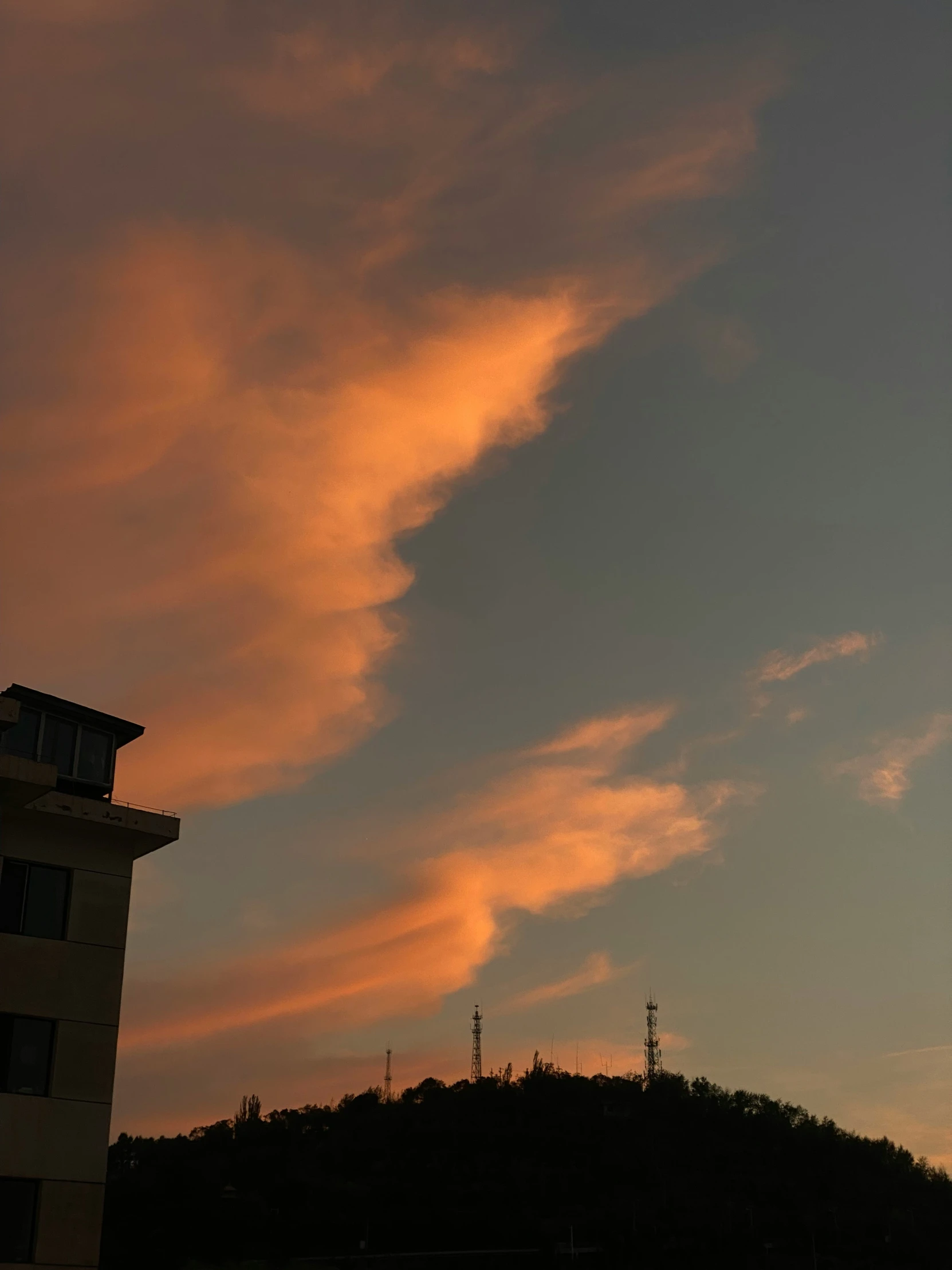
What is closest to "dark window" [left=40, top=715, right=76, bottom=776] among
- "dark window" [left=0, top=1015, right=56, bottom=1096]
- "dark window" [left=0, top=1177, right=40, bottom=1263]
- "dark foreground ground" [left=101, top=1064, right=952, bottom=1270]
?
"dark window" [left=0, top=1015, right=56, bottom=1096]

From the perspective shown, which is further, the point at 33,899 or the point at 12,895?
the point at 33,899

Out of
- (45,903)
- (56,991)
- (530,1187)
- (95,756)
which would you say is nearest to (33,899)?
(45,903)

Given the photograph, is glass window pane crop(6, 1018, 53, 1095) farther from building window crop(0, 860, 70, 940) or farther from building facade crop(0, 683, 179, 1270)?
building window crop(0, 860, 70, 940)

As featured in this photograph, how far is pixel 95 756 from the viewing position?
34.8 m

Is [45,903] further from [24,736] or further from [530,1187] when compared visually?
[530,1187]

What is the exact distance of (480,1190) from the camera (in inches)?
5694

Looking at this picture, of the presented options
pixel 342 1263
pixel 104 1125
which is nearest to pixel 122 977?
pixel 104 1125

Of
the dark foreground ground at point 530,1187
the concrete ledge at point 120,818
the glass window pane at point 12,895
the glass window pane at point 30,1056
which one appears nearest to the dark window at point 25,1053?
the glass window pane at point 30,1056

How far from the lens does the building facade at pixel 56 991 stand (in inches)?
1131

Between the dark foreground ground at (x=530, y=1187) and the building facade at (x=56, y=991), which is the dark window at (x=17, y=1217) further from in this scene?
the dark foreground ground at (x=530, y=1187)

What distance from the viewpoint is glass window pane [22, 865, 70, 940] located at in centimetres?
3059

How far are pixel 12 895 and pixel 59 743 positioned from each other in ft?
16.4

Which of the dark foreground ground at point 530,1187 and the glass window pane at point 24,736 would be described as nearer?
the glass window pane at point 24,736

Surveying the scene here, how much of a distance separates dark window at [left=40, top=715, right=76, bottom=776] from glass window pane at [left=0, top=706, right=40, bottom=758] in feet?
0.73
